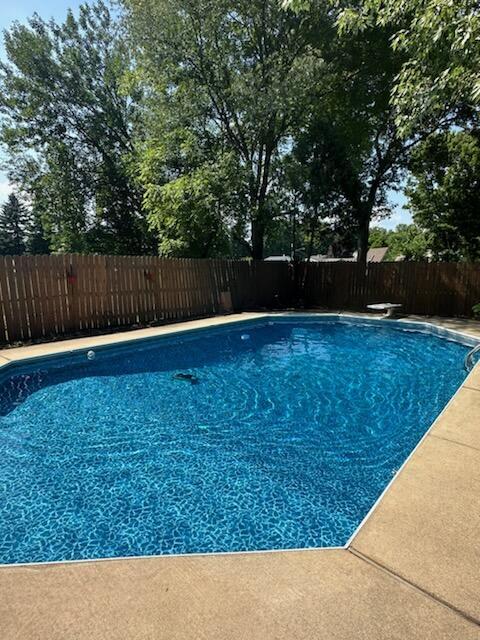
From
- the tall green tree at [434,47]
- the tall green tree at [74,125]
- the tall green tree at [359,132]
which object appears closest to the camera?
the tall green tree at [434,47]

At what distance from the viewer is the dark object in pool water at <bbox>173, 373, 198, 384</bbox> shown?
5.32 meters

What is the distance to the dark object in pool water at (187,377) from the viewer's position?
17.5 ft

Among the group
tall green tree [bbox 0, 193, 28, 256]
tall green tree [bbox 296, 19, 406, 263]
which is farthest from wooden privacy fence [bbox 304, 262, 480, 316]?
tall green tree [bbox 0, 193, 28, 256]

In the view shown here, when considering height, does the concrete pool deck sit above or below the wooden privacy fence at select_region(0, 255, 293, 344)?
below

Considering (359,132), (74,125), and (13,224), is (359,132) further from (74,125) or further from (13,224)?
(13,224)

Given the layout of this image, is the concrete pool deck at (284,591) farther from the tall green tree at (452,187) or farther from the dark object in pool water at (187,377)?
the tall green tree at (452,187)

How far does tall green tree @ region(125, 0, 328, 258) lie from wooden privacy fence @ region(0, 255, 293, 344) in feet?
6.93

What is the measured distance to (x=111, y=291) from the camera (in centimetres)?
826

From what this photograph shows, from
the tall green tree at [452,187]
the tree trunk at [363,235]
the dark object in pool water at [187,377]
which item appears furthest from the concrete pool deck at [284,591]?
the tall green tree at [452,187]

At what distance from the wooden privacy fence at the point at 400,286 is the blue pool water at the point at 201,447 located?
4.65 meters

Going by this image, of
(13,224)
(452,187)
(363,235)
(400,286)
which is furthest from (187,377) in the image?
(13,224)

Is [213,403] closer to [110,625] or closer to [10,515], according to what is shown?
[10,515]

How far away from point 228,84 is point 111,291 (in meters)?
7.55

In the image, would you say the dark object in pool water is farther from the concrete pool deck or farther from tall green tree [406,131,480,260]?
tall green tree [406,131,480,260]
